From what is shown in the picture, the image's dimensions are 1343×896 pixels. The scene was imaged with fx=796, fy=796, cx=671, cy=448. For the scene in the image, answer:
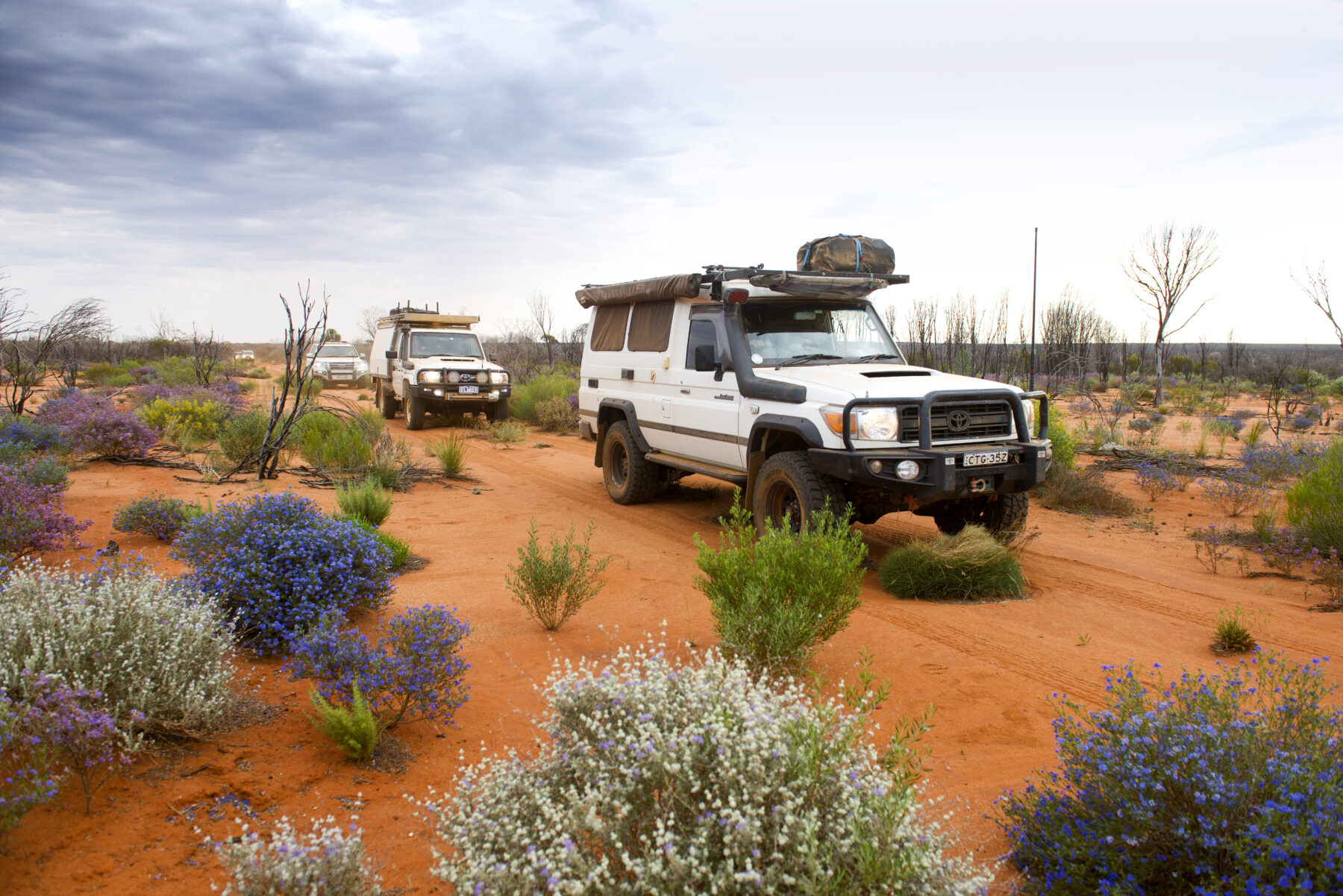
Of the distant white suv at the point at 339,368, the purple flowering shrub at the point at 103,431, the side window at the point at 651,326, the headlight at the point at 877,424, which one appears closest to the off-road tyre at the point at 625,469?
the side window at the point at 651,326

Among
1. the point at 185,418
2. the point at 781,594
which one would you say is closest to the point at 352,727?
the point at 781,594

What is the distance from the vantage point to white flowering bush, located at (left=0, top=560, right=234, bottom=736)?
3309 millimetres

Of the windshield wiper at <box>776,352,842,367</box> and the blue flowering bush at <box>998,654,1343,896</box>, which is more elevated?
the windshield wiper at <box>776,352,842,367</box>

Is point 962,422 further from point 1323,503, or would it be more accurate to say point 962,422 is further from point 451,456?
point 451,456

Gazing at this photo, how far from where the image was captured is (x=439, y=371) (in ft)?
54.3

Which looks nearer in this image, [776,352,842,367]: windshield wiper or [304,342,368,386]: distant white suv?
[776,352,842,367]: windshield wiper

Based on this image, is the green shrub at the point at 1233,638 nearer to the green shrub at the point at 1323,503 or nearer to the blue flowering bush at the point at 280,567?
the green shrub at the point at 1323,503

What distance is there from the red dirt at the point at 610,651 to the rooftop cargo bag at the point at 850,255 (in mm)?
2650

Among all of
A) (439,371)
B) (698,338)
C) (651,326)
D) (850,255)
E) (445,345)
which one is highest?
(850,255)

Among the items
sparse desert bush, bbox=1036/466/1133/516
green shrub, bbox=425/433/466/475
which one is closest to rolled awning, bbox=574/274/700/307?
green shrub, bbox=425/433/466/475

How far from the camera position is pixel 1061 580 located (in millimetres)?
6469

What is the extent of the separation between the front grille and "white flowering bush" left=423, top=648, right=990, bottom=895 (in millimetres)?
3856

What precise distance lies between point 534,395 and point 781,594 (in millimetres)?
15151

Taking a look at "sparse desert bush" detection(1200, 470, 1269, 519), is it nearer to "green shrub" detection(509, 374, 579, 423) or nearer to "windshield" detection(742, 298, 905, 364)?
"windshield" detection(742, 298, 905, 364)
